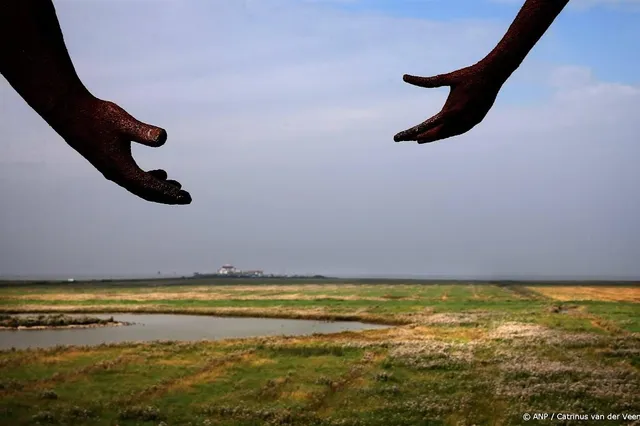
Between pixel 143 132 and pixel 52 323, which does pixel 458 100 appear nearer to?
pixel 143 132

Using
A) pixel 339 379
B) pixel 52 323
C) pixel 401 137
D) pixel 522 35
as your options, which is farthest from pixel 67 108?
pixel 52 323

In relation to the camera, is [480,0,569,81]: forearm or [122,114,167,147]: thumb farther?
[480,0,569,81]: forearm

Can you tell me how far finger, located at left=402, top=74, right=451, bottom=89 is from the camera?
2475 mm

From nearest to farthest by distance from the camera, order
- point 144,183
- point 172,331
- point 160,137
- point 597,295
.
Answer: point 160,137 < point 144,183 < point 172,331 < point 597,295

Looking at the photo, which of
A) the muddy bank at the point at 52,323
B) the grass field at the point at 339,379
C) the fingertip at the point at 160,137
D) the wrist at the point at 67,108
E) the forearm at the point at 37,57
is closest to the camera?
the fingertip at the point at 160,137

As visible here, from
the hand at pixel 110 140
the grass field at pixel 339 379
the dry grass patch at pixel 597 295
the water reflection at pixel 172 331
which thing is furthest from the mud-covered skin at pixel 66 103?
the dry grass patch at pixel 597 295

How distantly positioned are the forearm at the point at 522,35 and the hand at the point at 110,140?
1.32 metres

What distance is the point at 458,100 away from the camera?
2.48m

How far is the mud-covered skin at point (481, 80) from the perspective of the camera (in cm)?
239

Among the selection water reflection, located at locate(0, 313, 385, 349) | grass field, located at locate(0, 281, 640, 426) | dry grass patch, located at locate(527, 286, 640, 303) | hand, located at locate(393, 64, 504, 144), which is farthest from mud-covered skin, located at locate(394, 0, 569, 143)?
dry grass patch, located at locate(527, 286, 640, 303)

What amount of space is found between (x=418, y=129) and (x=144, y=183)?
106cm

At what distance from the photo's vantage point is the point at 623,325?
36.6 metres

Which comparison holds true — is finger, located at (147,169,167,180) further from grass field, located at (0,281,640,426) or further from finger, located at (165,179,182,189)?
grass field, located at (0,281,640,426)

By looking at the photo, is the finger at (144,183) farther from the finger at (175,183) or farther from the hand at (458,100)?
the hand at (458,100)
